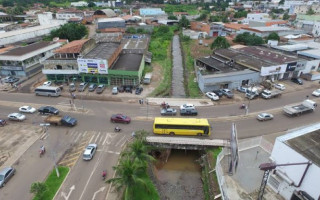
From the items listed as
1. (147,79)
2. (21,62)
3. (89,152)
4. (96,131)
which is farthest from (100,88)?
(21,62)

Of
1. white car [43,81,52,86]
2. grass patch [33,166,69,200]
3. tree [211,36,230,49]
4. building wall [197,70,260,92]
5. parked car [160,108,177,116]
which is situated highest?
tree [211,36,230,49]

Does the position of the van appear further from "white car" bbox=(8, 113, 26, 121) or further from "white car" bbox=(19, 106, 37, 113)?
"white car" bbox=(8, 113, 26, 121)

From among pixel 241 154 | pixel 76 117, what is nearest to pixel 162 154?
pixel 241 154

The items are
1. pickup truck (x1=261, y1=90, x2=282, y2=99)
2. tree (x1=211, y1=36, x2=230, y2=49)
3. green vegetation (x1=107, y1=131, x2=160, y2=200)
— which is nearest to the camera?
green vegetation (x1=107, y1=131, x2=160, y2=200)

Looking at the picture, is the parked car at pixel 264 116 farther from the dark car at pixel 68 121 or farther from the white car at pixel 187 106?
the dark car at pixel 68 121

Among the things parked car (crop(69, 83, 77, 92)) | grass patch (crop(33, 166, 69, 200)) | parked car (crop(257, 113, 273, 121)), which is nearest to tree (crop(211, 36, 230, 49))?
parked car (crop(257, 113, 273, 121))

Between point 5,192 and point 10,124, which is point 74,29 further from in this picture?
point 5,192
